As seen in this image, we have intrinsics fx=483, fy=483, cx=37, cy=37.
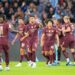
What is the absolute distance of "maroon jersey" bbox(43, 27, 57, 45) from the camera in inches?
845

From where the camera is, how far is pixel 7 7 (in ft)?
90.6

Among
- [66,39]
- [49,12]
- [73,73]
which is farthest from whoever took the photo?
[49,12]

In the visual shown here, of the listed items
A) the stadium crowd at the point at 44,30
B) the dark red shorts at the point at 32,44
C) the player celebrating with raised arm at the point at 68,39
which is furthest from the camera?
the player celebrating with raised arm at the point at 68,39

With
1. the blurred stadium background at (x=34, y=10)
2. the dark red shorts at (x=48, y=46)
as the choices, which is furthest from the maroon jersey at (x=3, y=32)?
the blurred stadium background at (x=34, y=10)

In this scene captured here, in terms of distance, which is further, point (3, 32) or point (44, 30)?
point (44, 30)

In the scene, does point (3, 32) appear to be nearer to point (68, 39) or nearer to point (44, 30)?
point (44, 30)

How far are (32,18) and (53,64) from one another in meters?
2.64

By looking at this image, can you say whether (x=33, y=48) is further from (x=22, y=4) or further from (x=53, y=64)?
(x=22, y=4)

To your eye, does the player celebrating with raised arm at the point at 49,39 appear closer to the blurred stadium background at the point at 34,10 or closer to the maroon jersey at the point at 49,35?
the maroon jersey at the point at 49,35

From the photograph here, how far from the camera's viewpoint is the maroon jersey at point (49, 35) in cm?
2147

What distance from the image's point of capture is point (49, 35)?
21.6 metres

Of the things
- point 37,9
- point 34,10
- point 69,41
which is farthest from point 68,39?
point 37,9

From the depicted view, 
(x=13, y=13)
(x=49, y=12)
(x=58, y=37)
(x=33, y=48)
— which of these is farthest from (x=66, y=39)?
(x=13, y=13)

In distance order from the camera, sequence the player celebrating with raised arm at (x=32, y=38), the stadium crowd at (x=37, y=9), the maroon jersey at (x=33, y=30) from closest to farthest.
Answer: the player celebrating with raised arm at (x=32, y=38), the maroon jersey at (x=33, y=30), the stadium crowd at (x=37, y=9)
